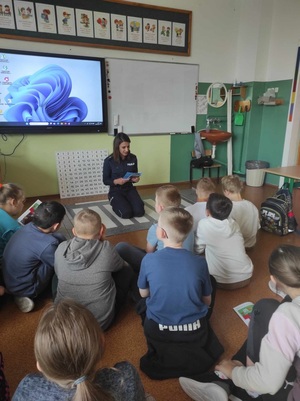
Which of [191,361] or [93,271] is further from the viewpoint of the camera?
[93,271]

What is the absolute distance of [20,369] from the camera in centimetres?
141

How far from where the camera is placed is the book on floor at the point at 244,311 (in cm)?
175

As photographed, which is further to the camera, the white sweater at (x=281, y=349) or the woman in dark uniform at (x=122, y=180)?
the woman in dark uniform at (x=122, y=180)

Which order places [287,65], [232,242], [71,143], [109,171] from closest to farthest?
[232,242] < [109,171] < [71,143] < [287,65]

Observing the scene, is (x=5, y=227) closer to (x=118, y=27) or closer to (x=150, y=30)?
(x=118, y=27)

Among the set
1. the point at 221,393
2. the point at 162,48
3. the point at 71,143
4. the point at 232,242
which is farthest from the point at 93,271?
the point at 162,48

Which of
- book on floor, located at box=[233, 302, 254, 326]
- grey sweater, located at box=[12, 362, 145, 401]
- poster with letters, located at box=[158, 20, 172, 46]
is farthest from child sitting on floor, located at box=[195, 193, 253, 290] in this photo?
poster with letters, located at box=[158, 20, 172, 46]

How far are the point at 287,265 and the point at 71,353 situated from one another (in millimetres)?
758

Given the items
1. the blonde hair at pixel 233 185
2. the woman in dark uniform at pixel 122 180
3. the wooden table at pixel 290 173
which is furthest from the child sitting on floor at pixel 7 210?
the wooden table at pixel 290 173

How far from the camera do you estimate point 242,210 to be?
7.80ft

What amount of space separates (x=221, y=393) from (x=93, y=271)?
2.61 feet

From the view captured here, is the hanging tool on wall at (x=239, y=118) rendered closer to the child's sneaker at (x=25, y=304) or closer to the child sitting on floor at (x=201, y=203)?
the child sitting on floor at (x=201, y=203)

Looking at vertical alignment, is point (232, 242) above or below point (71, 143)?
below

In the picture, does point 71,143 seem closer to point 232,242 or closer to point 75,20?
point 75,20
